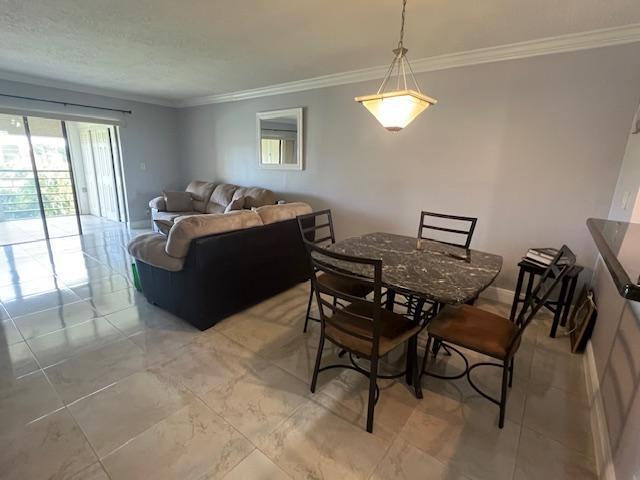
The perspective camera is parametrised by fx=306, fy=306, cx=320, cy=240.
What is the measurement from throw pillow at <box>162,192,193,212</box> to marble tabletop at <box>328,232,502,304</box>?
3.90 m

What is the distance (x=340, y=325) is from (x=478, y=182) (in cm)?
230

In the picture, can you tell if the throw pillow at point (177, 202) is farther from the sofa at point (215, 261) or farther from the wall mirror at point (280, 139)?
the sofa at point (215, 261)

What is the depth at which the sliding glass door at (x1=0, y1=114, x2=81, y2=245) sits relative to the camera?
475cm

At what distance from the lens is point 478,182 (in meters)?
3.10

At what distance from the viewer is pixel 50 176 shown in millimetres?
5445

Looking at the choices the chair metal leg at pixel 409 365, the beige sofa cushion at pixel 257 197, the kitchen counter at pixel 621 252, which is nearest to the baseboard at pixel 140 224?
the beige sofa cushion at pixel 257 197

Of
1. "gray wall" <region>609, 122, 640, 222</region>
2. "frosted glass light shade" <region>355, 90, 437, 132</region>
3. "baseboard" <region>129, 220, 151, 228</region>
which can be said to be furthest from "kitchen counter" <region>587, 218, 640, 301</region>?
"baseboard" <region>129, 220, 151, 228</region>

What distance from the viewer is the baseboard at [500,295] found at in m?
3.14

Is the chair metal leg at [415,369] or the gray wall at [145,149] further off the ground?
the gray wall at [145,149]

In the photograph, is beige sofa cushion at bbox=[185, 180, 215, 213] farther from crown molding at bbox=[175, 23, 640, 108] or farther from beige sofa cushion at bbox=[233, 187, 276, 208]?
crown molding at bbox=[175, 23, 640, 108]

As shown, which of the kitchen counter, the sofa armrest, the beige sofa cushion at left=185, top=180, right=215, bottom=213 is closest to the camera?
the kitchen counter

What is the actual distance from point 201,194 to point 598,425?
18.3 feet

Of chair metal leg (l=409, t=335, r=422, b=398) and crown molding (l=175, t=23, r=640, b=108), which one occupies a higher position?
crown molding (l=175, t=23, r=640, b=108)

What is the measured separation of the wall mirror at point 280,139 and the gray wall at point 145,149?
2418 millimetres
